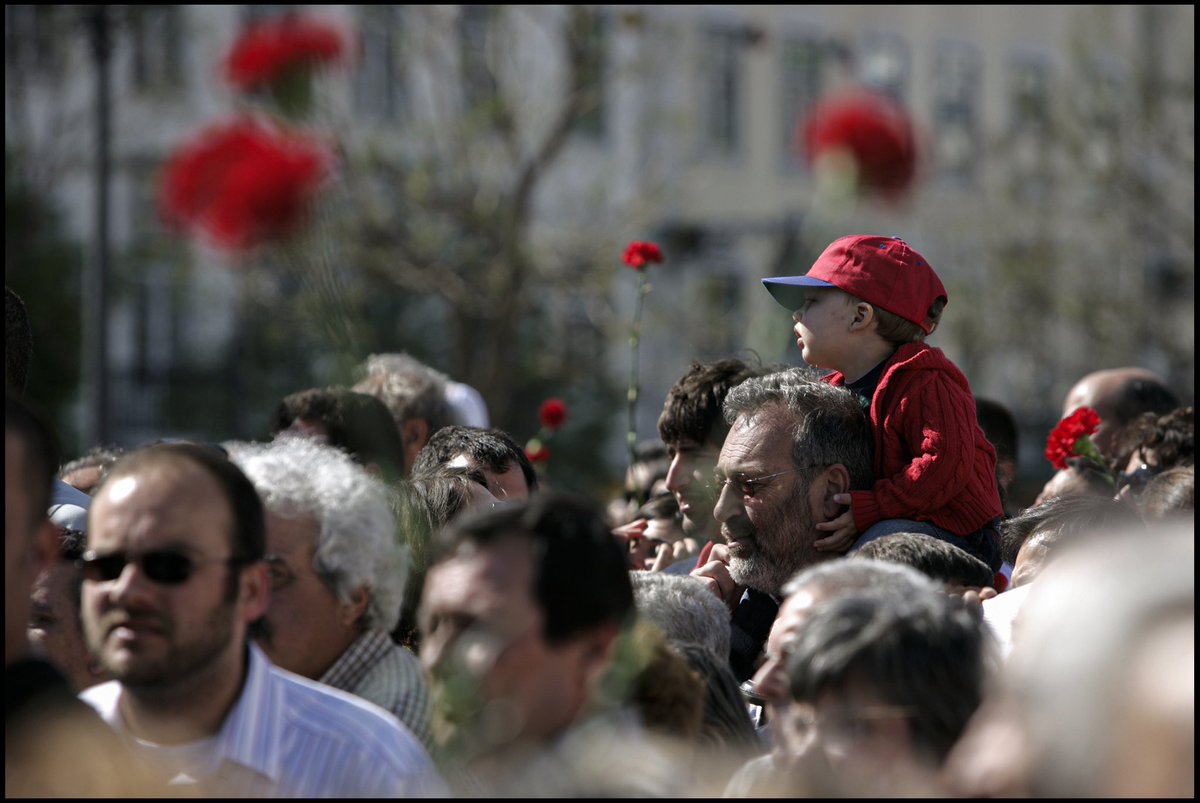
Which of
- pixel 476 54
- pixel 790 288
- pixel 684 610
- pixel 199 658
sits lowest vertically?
pixel 476 54

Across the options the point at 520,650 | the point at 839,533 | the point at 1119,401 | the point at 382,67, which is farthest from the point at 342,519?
the point at 382,67

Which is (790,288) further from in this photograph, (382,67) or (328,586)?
(382,67)

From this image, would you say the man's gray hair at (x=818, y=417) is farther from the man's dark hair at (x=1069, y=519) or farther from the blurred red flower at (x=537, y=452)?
the blurred red flower at (x=537, y=452)

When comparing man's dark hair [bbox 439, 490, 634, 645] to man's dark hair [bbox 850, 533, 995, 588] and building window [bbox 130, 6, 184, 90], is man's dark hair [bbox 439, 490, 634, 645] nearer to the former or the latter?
man's dark hair [bbox 850, 533, 995, 588]

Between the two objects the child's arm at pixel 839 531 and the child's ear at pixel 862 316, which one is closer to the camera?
the child's arm at pixel 839 531

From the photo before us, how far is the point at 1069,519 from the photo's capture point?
467cm

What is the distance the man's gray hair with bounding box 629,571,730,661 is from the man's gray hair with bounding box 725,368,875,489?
2.41ft

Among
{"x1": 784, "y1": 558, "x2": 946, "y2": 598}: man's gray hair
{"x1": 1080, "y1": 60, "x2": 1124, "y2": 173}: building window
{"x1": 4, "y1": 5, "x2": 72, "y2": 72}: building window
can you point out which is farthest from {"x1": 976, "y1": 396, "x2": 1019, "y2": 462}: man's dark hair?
{"x1": 1080, "y1": 60, "x2": 1124, "y2": 173}: building window

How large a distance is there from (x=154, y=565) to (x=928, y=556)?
2.02 meters

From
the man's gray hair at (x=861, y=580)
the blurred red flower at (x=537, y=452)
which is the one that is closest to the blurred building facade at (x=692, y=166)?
the blurred red flower at (x=537, y=452)

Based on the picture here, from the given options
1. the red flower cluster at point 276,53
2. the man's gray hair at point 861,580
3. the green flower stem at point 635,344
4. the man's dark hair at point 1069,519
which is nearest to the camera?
the man's gray hair at point 861,580

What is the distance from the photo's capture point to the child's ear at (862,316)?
503 cm

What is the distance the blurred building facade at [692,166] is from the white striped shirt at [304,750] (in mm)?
14312

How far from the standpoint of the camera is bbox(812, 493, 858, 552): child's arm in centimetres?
472
